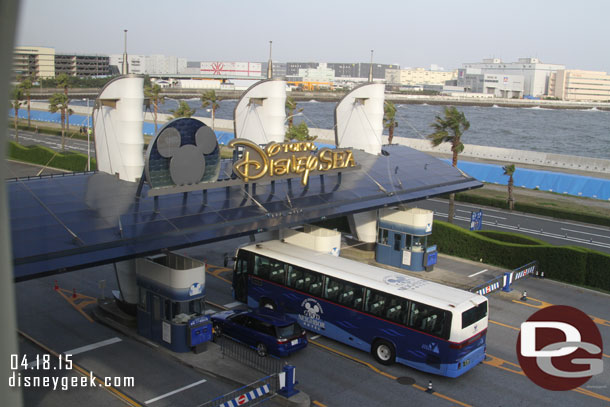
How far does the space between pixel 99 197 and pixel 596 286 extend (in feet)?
96.4

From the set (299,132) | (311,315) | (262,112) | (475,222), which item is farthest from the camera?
(299,132)

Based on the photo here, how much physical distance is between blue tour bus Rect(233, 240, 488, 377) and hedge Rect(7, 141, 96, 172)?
44.2 metres

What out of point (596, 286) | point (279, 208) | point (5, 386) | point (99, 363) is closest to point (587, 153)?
point (596, 286)

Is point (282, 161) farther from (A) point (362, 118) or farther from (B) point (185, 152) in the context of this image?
(A) point (362, 118)

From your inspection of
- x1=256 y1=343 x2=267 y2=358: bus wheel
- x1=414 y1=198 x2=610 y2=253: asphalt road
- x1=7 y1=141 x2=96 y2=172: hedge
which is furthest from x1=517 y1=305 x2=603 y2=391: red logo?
x1=7 y1=141 x2=96 y2=172: hedge

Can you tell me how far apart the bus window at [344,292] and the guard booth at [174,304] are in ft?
18.5

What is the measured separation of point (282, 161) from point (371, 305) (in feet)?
32.8

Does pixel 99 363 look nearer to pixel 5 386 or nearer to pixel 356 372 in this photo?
pixel 356 372

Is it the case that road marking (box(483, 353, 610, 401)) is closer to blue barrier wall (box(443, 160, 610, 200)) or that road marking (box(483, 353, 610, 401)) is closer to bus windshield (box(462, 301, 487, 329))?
bus windshield (box(462, 301, 487, 329))

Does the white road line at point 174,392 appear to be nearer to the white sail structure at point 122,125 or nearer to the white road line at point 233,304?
the white road line at point 233,304

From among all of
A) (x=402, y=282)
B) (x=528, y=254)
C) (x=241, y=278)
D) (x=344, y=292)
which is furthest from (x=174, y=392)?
(x=528, y=254)

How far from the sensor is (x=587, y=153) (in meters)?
147

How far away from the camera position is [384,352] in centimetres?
2552

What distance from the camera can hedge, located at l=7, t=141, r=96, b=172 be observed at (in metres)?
70.4
